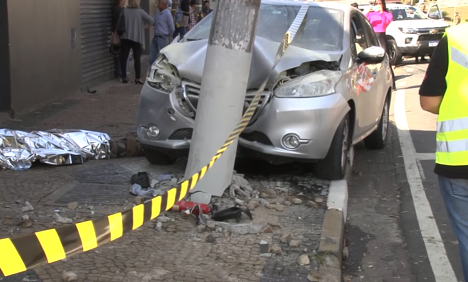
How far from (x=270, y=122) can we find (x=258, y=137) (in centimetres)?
21

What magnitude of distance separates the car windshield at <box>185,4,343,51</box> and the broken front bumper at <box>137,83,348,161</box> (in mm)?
908

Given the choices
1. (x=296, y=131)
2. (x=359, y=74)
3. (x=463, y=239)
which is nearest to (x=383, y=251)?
(x=296, y=131)

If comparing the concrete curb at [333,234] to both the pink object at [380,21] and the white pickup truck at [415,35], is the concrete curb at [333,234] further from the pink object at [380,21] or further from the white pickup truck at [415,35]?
the white pickup truck at [415,35]

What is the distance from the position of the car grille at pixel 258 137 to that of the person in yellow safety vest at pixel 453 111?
262 cm

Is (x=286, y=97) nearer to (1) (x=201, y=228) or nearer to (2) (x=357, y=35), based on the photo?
(1) (x=201, y=228)

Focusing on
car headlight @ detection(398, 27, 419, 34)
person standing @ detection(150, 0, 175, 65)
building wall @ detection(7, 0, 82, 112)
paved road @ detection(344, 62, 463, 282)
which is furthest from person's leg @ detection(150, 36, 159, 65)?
car headlight @ detection(398, 27, 419, 34)

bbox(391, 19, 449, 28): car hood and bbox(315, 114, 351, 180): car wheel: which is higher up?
bbox(315, 114, 351, 180): car wheel

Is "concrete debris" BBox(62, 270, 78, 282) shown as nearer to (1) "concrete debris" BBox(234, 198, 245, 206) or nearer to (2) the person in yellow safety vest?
(1) "concrete debris" BBox(234, 198, 245, 206)

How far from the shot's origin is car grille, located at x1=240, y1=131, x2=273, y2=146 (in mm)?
5809

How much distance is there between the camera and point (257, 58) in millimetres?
5852

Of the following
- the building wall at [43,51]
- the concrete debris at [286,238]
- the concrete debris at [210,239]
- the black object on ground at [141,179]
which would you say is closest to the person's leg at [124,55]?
Answer: the building wall at [43,51]

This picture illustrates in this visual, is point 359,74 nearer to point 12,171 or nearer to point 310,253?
point 310,253

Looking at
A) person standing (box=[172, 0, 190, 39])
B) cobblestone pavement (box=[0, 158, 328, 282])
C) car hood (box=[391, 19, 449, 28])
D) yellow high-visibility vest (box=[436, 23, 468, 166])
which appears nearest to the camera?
yellow high-visibility vest (box=[436, 23, 468, 166])

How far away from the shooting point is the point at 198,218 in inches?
193
